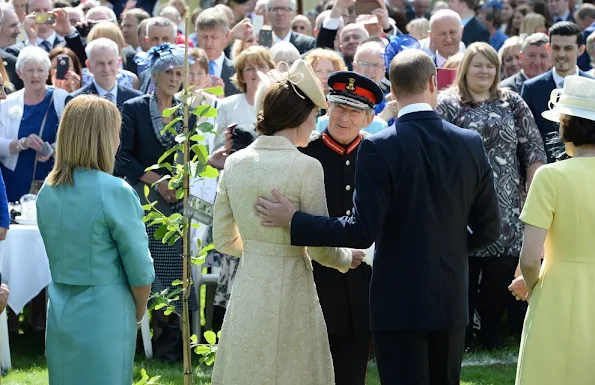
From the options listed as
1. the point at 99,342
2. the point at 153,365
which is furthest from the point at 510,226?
the point at 99,342

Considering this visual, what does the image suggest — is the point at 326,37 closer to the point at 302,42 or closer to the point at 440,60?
the point at 302,42

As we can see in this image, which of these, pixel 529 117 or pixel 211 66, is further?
pixel 211 66

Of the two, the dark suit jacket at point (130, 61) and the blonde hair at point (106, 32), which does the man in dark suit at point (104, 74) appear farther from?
the dark suit jacket at point (130, 61)

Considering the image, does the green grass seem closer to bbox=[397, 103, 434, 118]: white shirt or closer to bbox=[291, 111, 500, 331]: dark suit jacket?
bbox=[291, 111, 500, 331]: dark suit jacket

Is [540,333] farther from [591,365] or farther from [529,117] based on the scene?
[529,117]

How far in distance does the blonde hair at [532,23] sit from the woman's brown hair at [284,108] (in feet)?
28.5

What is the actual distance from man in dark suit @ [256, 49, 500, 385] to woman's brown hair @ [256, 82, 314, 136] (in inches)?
13.1

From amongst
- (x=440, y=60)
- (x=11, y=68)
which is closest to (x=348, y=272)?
(x=440, y=60)

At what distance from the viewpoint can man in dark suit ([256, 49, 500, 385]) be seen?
455 cm

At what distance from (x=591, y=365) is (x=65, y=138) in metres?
2.56

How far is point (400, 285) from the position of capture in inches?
182

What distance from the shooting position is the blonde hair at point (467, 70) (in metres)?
7.52

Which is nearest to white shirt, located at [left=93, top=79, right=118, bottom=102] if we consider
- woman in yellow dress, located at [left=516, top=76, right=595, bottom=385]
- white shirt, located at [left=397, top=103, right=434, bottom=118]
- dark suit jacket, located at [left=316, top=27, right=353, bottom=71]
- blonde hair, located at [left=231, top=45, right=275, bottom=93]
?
blonde hair, located at [left=231, top=45, right=275, bottom=93]

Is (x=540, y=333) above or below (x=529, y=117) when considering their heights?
below
